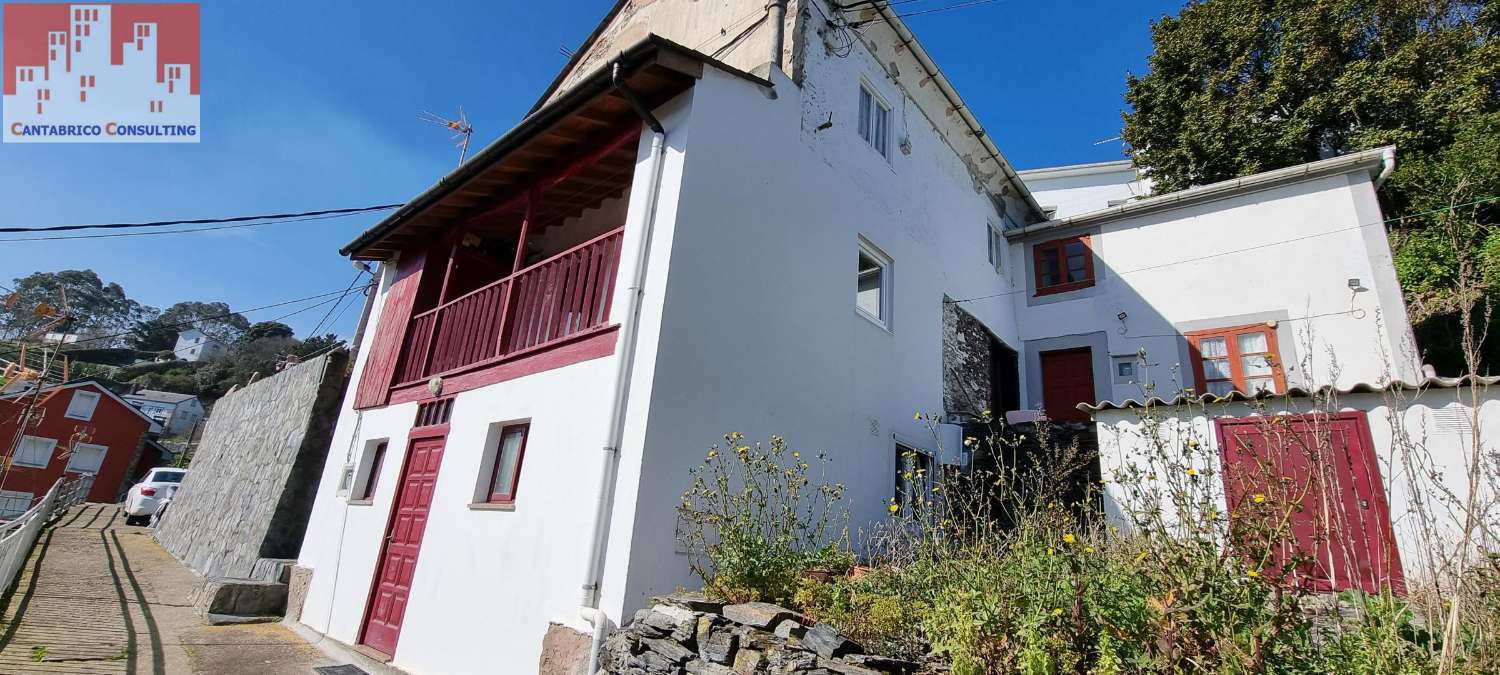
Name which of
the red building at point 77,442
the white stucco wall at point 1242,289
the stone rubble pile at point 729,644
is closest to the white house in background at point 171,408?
the red building at point 77,442

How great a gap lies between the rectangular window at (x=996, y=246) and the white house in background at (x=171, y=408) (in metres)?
54.2

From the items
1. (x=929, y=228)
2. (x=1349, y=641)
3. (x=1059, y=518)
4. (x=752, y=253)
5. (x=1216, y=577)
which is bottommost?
(x=1349, y=641)

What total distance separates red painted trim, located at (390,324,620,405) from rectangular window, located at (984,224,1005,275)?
882 cm

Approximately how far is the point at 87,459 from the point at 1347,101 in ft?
169

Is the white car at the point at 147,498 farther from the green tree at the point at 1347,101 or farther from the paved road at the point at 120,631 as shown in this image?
the green tree at the point at 1347,101

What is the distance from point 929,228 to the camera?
9922mm

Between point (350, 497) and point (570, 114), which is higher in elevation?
point (570, 114)

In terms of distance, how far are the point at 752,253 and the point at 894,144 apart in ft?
14.0

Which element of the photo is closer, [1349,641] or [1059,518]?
[1349,641]

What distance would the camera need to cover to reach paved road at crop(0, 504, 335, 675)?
5727mm

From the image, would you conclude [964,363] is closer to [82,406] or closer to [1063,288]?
[1063,288]

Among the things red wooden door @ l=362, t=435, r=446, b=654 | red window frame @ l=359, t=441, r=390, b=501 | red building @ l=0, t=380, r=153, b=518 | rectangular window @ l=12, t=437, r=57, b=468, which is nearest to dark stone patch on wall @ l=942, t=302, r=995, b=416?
red wooden door @ l=362, t=435, r=446, b=654

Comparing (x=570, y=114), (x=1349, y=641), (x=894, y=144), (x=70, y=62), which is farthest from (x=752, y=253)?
(x=70, y=62)

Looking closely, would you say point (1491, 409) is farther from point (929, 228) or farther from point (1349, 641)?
point (929, 228)
